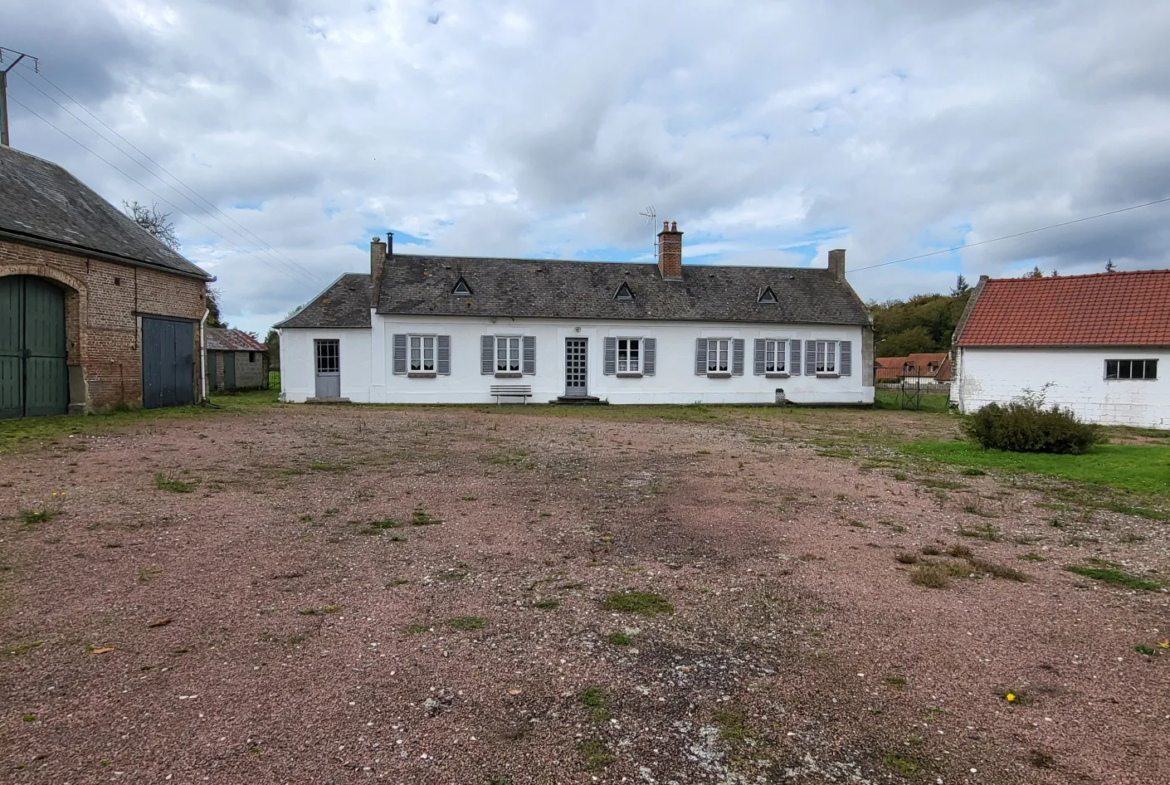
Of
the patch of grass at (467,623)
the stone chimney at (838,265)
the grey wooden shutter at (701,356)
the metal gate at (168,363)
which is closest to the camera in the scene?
the patch of grass at (467,623)

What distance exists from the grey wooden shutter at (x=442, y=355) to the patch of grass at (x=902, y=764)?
22752mm

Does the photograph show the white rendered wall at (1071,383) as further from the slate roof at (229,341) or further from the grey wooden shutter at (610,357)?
the slate roof at (229,341)

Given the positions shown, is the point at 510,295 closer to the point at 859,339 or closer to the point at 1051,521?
the point at 859,339

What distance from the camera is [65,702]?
3.00m

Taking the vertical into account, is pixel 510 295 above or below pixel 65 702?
above

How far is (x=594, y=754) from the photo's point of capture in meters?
2.72

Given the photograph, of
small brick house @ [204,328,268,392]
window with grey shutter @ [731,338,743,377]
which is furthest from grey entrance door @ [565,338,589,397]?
small brick house @ [204,328,268,392]

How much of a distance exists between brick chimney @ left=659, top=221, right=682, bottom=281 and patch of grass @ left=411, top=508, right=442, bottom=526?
22073 mm

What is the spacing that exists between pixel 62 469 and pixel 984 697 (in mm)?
9761

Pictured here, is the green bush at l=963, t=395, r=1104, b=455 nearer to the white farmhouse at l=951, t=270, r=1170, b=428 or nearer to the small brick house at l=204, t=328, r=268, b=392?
the white farmhouse at l=951, t=270, r=1170, b=428

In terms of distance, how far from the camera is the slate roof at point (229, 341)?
98.1 ft

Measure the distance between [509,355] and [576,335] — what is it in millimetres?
2637

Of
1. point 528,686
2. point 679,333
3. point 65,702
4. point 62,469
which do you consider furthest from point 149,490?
point 679,333

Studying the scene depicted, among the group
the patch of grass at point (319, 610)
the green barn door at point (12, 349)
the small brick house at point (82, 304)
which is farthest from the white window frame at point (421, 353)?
the patch of grass at point (319, 610)
